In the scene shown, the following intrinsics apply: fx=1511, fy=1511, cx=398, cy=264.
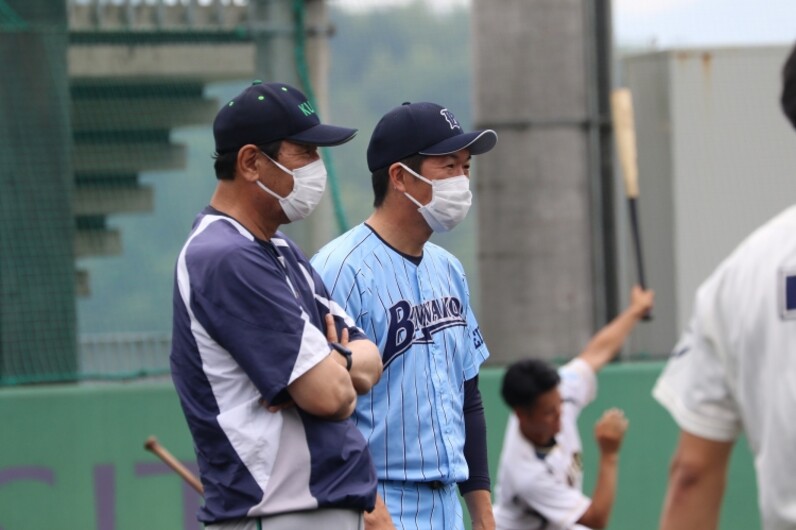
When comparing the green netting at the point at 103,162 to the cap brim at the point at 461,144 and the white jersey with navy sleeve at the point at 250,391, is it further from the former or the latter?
the white jersey with navy sleeve at the point at 250,391

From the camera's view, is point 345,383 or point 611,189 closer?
point 345,383

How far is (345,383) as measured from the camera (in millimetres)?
3771

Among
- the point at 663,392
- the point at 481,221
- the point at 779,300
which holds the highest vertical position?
the point at 779,300

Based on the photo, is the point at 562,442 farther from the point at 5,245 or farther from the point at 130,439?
the point at 5,245

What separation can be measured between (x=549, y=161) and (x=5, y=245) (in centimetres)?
319

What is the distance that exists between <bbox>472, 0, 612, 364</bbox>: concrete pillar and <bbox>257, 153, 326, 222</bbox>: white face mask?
4.96m

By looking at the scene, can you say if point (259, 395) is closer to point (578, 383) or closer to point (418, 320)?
point (418, 320)

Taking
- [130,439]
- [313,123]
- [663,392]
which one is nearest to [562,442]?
[130,439]

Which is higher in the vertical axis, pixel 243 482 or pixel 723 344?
pixel 723 344

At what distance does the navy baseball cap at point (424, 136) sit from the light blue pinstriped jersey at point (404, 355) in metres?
0.29

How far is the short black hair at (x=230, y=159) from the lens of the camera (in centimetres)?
399

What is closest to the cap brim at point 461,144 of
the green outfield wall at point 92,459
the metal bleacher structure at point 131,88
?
the green outfield wall at point 92,459

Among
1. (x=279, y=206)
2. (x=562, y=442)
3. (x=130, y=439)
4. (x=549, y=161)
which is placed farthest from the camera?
(x=549, y=161)

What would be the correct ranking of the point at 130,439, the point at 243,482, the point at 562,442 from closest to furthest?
the point at 243,482 < the point at 562,442 < the point at 130,439
